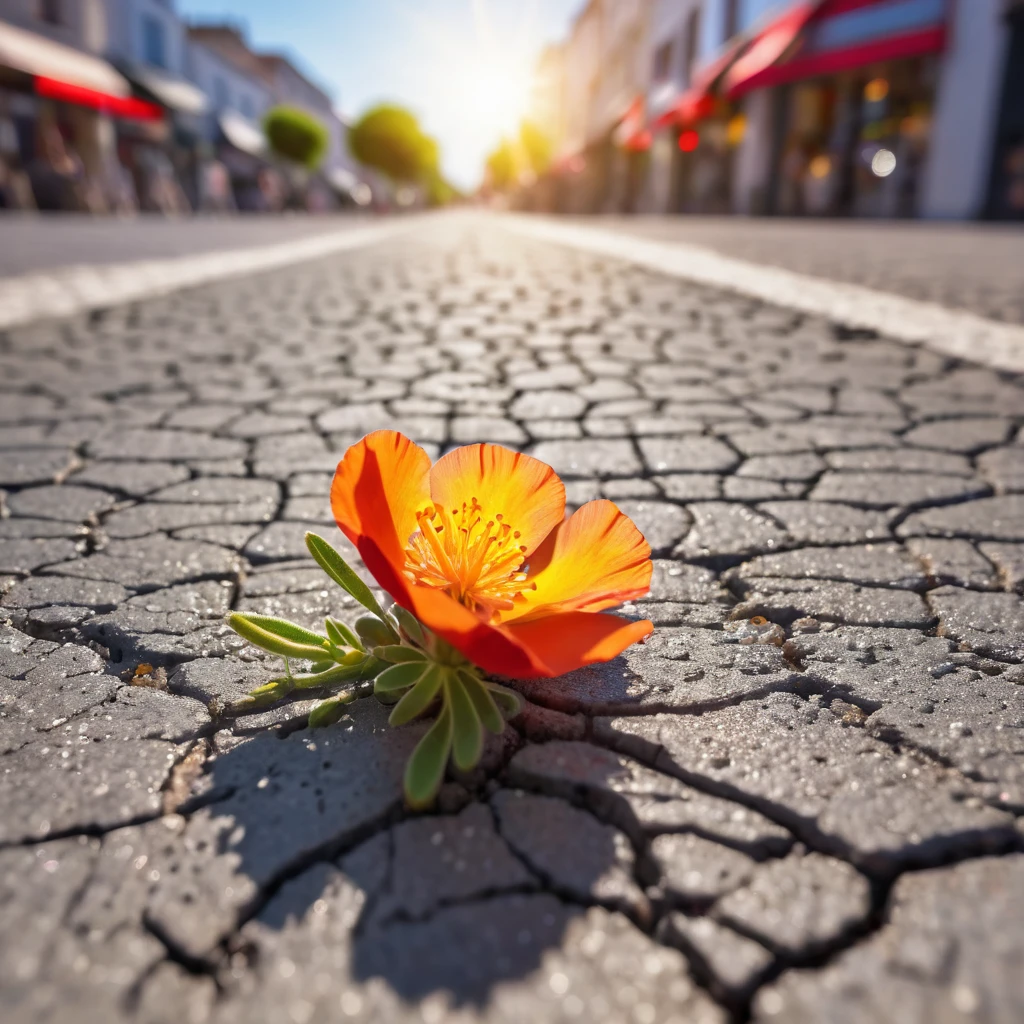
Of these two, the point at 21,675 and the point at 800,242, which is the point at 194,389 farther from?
the point at 800,242

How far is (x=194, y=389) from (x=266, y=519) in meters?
1.51

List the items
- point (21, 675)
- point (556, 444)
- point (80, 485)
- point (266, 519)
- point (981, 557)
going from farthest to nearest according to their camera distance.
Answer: point (556, 444)
point (80, 485)
point (266, 519)
point (981, 557)
point (21, 675)

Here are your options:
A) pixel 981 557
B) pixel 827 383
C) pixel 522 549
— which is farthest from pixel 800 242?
pixel 522 549

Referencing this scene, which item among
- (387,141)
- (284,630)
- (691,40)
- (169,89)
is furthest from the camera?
(387,141)

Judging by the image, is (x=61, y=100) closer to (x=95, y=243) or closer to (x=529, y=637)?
(x=95, y=243)

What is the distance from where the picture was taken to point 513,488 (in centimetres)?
128

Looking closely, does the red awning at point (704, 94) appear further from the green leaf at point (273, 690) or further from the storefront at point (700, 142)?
the green leaf at point (273, 690)

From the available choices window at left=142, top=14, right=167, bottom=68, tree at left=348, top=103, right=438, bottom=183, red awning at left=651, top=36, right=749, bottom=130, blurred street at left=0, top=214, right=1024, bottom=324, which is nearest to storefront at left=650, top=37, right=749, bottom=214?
red awning at left=651, top=36, right=749, bottom=130

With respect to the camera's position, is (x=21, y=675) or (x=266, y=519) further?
(x=266, y=519)

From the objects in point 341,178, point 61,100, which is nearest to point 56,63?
point 61,100

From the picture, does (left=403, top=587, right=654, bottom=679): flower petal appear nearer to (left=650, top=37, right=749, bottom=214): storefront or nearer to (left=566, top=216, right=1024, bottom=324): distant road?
(left=566, top=216, right=1024, bottom=324): distant road

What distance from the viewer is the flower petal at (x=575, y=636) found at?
109 centimetres

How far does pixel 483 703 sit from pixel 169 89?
26436mm

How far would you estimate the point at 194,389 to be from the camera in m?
3.38
